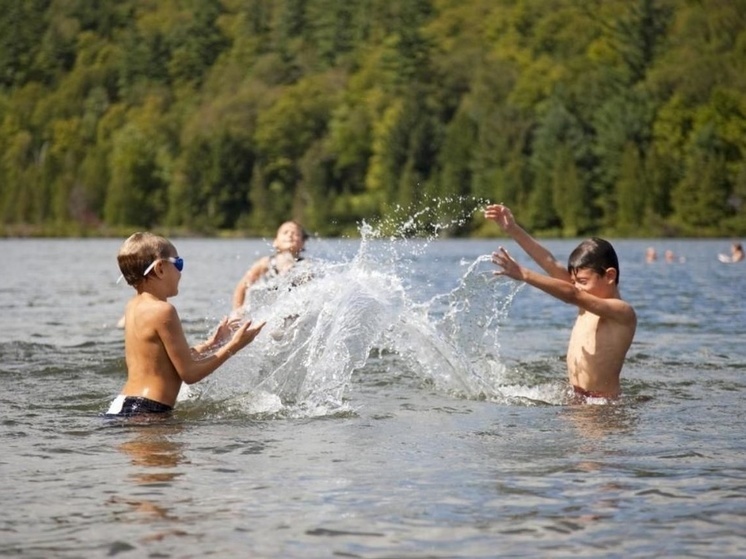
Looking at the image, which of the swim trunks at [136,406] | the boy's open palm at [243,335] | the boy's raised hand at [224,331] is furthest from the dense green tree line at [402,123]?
the boy's open palm at [243,335]

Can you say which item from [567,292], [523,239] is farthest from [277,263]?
[567,292]

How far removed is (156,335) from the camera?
8.61 m

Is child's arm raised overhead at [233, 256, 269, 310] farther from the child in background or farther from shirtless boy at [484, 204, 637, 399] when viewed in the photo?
shirtless boy at [484, 204, 637, 399]

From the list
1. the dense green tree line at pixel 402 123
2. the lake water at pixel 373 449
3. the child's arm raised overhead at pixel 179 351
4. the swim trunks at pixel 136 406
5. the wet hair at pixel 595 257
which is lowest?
the lake water at pixel 373 449

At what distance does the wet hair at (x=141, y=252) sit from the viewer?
846 centimetres

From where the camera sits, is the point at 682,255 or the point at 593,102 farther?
the point at 593,102

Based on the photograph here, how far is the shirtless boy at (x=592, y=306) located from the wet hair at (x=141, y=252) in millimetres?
2225

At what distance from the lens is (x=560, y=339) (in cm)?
1794

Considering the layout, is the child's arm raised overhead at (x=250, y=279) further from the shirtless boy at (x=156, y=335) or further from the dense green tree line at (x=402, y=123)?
the dense green tree line at (x=402, y=123)

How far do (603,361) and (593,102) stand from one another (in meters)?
110

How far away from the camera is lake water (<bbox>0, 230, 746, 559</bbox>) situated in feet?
20.2

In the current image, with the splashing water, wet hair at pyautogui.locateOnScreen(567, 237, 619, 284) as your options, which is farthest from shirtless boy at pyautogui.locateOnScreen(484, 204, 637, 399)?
the splashing water

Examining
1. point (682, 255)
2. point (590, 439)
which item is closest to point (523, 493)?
point (590, 439)

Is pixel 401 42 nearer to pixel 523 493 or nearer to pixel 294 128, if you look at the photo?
pixel 294 128
